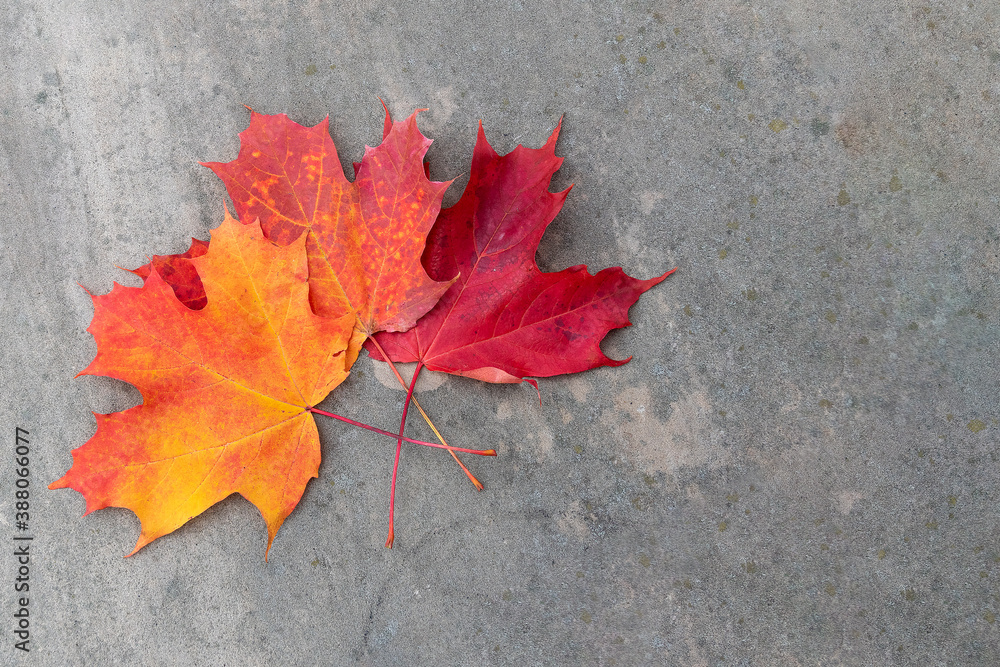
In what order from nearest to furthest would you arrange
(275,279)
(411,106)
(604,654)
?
1. (275,279)
2. (604,654)
3. (411,106)

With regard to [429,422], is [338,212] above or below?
above

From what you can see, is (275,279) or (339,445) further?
(339,445)

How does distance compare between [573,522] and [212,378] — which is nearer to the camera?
[212,378]

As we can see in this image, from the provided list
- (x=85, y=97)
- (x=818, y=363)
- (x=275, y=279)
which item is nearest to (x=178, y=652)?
(x=275, y=279)

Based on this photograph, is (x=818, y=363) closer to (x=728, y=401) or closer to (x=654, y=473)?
(x=728, y=401)

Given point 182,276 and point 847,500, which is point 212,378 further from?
point 847,500

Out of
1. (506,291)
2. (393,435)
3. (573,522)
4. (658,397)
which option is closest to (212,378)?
(393,435)
